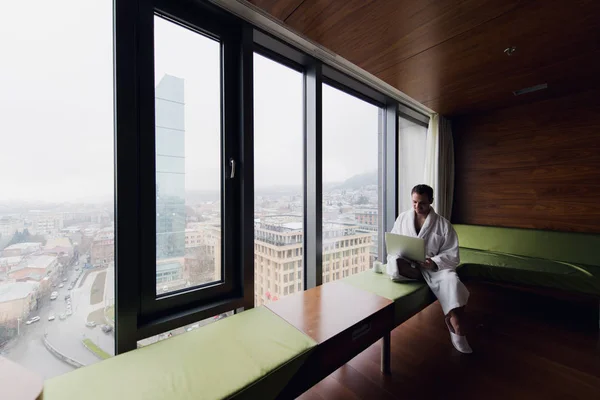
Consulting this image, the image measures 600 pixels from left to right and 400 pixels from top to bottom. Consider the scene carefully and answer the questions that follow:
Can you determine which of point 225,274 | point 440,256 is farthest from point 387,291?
point 225,274

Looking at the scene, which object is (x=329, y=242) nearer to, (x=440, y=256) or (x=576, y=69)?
(x=440, y=256)

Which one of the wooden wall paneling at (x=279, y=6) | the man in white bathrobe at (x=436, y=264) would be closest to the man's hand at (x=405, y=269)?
the man in white bathrobe at (x=436, y=264)

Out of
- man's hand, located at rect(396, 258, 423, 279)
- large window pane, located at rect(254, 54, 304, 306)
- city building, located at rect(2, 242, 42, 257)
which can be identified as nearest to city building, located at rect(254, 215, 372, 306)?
large window pane, located at rect(254, 54, 304, 306)

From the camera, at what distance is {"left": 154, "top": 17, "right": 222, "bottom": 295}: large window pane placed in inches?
57.2

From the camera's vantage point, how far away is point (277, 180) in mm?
2033

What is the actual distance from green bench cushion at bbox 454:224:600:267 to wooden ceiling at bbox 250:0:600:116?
157cm

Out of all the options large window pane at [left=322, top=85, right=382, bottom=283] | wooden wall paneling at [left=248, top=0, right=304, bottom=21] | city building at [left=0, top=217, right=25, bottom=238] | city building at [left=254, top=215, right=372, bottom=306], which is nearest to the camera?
city building at [left=0, top=217, right=25, bottom=238]

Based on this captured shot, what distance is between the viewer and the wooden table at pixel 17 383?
2.08 ft

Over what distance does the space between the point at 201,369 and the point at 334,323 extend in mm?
688

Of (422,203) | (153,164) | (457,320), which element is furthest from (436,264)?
(153,164)

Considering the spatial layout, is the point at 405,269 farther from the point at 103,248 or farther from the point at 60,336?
the point at 60,336

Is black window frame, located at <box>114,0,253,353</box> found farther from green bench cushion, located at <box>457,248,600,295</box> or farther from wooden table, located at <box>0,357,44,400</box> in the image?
green bench cushion, located at <box>457,248,600,295</box>

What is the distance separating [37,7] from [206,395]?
1.84 metres

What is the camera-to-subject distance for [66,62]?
1190 mm
